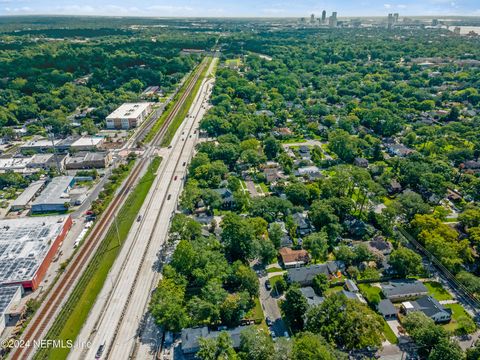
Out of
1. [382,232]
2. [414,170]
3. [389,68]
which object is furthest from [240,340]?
[389,68]

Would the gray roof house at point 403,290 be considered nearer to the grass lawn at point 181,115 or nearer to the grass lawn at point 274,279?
the grass lawn at point 274,279

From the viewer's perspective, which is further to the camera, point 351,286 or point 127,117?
point 127,117

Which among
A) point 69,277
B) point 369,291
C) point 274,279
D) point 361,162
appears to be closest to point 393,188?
point 361,162

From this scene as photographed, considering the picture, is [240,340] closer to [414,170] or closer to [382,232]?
[382,232]

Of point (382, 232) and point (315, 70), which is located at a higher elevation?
point (315, 70)

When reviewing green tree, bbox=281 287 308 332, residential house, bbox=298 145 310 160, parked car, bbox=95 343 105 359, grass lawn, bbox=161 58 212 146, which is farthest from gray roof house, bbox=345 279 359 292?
grass lawn, bbox=161 58 212 146

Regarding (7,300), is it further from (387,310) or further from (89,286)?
(387,310)
